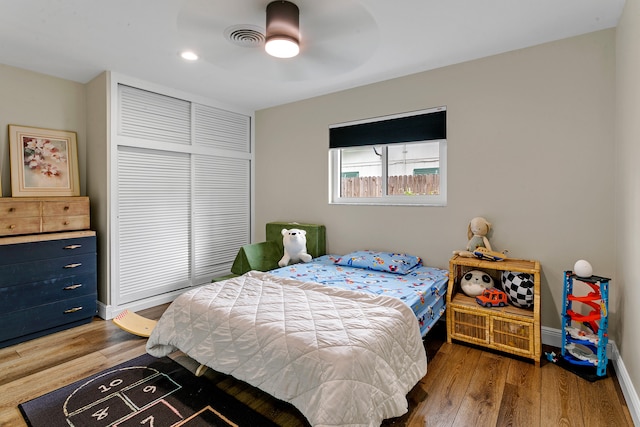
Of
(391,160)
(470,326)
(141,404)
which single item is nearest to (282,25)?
(391,160)

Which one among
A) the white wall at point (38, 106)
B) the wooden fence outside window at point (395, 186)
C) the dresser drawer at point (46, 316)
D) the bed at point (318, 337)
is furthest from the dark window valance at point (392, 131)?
the dresser drawer at point (46, 316)

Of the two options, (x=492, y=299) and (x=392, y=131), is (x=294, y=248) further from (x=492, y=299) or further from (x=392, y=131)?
(x=492, y=299)

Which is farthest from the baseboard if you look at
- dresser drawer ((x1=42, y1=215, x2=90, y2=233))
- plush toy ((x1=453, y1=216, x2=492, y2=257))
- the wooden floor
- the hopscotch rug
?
dresser drawer ((x1=42, y1=215, x2=90, y2=233))

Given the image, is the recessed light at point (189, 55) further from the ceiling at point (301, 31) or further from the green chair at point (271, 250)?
the green chair at point (271, 250)

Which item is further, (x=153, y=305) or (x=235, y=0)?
(x=153, y=305)

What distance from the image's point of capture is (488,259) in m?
2.52

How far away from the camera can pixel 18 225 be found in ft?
8.71

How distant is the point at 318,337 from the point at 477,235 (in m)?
1.77

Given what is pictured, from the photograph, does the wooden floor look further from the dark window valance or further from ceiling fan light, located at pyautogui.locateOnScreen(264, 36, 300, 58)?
ceiling fan light, located at pyautogui.locateOnScreen(264, 36, 300, 58)

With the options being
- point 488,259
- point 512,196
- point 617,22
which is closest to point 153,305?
point 488,259

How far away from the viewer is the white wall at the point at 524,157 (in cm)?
230

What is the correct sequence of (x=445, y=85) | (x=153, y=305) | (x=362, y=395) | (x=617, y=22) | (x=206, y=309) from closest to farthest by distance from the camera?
1. (x=362, y=395)
2. (x=206, y=309)
3. (x=617, y=22)
4. (x=445, y=85)
5. (x=153, y=305)

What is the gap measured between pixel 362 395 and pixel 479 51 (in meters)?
2.65

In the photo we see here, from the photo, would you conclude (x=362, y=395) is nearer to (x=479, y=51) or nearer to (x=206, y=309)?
(x=206, y=309)
